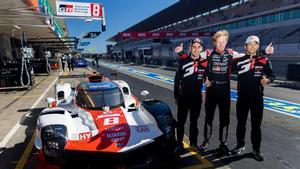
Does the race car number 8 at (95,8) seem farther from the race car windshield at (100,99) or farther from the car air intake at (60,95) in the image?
the race car windshield at (100,99)

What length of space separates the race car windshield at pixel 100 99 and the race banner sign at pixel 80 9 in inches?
454

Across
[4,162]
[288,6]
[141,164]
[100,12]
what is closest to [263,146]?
[141,164]

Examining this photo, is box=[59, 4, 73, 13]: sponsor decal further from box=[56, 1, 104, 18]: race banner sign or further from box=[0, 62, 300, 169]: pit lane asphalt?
box=[0, 62, 300, 169]: pit lane asphalt

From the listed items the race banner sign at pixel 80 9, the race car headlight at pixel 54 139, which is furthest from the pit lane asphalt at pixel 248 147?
the race banner sign at pixel 80 9

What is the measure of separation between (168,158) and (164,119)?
0.72 meters

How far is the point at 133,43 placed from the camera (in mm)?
98188

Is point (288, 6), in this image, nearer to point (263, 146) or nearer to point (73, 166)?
point (263, 146)

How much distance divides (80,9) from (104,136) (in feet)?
44.1

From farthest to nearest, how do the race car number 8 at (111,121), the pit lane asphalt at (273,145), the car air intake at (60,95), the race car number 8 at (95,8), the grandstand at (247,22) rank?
the grandstand at (247,22), the race car number 8 at (95,8), the car air intake at (60,95), the pit lane asphalt at (273,145), the race car number 8 at (111,121)

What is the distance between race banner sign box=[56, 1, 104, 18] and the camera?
50.4ft

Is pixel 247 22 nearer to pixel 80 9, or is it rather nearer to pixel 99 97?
pixel 80 9

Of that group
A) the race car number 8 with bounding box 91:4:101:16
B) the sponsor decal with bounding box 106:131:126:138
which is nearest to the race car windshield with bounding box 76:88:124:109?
the sponsor decal with bounding box 106:131:126:138

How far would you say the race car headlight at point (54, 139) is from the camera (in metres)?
3.38

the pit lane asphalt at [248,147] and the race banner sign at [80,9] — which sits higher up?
the race banner sign at [80,9]
